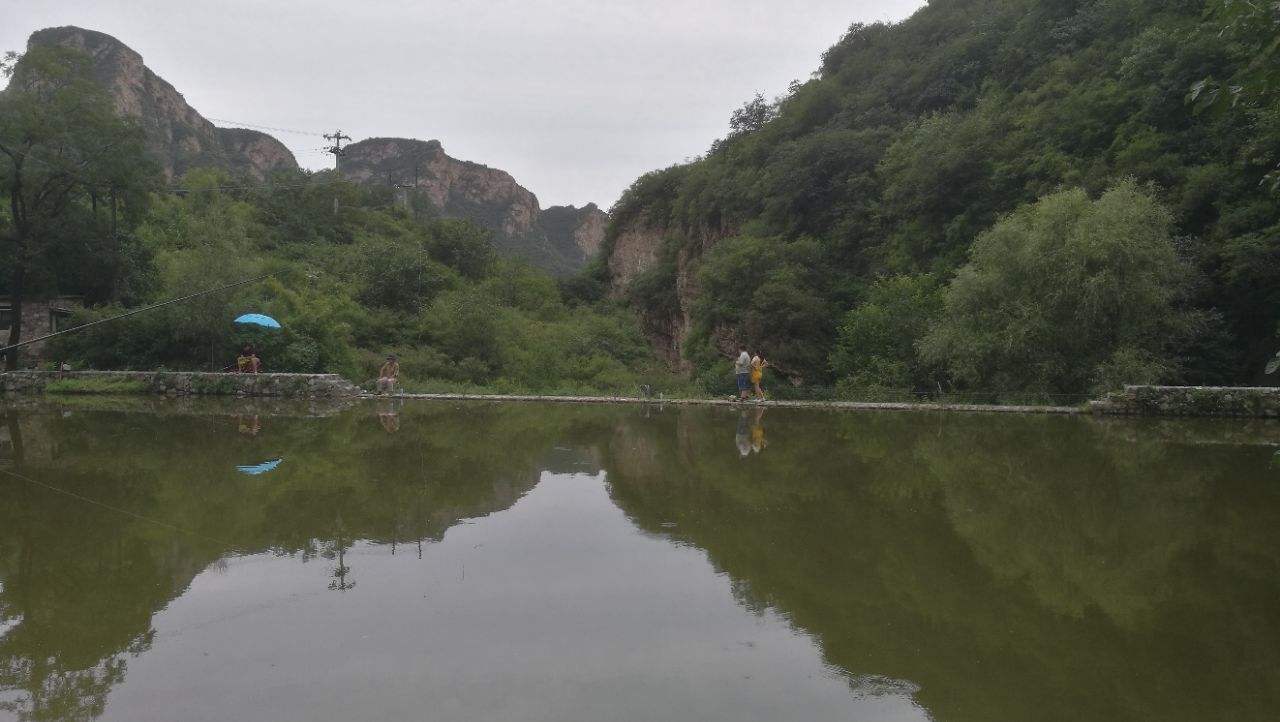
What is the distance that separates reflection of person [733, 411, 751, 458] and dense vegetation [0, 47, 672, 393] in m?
11.2

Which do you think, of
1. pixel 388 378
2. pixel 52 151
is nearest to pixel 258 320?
pixel 388 378

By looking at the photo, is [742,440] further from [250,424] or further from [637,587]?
[250,424]

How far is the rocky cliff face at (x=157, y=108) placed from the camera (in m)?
74.1

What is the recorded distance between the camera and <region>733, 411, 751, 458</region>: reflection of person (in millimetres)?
10844

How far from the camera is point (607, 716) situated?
340cm

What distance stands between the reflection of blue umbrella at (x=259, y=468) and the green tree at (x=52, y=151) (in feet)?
66.5

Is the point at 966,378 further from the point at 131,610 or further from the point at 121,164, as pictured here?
Result: the point at 121,164

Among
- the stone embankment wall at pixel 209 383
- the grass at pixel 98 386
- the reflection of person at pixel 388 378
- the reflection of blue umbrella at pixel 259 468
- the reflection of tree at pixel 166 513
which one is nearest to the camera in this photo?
the reflection of tree at pixel 166 513

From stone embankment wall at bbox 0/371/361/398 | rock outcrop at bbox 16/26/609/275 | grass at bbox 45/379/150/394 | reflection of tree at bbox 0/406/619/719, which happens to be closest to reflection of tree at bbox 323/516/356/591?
A: reflection of tree at bbox 0/406/619/719

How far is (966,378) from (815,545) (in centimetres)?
1615

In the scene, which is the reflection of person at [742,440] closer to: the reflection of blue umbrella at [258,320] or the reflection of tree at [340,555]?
the reflection of tree at [340,555]

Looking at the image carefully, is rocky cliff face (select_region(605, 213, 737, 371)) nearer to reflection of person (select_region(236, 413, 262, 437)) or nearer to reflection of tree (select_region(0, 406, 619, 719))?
reflection of person (select_region(236, 413, 262, 437))

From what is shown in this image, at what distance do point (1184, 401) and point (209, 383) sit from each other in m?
22.6

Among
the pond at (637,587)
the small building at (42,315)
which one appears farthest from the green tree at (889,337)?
the small building at (42,315)
